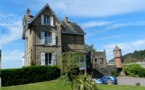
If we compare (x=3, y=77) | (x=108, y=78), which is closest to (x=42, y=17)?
(x=3, y=77)

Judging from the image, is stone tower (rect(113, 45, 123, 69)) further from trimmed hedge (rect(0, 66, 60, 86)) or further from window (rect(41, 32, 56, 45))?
trimmed hedge (rect(0, 66, 60, 86))

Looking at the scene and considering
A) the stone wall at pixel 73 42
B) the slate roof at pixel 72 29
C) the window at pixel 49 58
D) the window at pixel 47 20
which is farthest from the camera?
the slate roof at pixel 72 29

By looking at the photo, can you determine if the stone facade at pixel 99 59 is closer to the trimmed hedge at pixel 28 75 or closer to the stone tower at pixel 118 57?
the stone tower at pixel 118 57

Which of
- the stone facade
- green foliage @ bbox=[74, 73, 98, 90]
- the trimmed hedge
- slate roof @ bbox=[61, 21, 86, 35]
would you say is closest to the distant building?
slate roof @ bbox=[61, 21, 86, 35]

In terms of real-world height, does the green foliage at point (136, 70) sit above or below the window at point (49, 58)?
below

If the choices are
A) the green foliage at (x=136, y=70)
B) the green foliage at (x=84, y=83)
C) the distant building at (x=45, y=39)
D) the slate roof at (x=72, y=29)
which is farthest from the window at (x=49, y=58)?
the green foliage at (x=136, y=70)

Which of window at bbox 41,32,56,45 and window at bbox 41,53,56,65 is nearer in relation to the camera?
window at bbox 41,53,56,65

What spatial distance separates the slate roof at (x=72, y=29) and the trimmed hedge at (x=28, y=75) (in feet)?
26.3

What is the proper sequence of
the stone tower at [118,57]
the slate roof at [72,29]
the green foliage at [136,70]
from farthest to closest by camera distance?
the stone tower at [118,57], the green foliage at [136,70], the slate roof at [72,29]

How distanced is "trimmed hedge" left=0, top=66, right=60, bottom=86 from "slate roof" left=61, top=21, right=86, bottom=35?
8.00 meters

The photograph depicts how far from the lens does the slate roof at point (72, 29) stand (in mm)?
31547

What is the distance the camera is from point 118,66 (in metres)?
41.3

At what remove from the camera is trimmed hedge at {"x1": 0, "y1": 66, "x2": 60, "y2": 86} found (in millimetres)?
21211

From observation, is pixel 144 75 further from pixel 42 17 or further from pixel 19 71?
pixel 19 71
